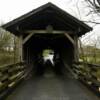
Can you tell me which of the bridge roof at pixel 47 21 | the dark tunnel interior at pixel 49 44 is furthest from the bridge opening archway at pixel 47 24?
the dark tunnel interior at pixel 49 44

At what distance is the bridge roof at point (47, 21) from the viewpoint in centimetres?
1290

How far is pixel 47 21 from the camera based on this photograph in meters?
14.7

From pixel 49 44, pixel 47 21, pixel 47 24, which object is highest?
pixel 47 21

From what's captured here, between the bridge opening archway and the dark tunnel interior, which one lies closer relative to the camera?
the bridge opening archway

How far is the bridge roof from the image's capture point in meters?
12.9

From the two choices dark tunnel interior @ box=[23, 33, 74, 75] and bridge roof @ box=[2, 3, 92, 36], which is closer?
bridge roof @ box=[2, 3, 92, 36]

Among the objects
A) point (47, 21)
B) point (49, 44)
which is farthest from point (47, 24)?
point (49, 44)

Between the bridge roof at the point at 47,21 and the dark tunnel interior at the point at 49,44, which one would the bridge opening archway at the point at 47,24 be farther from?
the dark tunnel interior at the point at 49,44

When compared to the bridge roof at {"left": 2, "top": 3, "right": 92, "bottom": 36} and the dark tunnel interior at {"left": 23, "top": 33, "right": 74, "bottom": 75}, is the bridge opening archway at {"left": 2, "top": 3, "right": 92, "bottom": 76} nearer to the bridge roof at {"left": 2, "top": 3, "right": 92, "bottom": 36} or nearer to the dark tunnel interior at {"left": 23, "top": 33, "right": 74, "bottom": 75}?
the bridge roof at {"left": 2, "top": 3, "right": 92, "bottom": 36}

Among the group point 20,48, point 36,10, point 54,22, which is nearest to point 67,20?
point 54,22

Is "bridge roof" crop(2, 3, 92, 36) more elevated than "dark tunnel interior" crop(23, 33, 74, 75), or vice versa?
"bridge roof" crop(2, 3, 92, 36)

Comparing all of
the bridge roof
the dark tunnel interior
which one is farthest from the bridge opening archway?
the dark tunnel interior

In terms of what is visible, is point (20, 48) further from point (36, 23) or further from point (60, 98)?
point (60, 98)

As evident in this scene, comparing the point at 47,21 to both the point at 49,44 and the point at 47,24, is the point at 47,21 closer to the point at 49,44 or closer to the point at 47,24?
the point at 47,24
